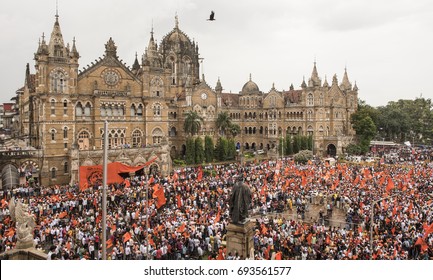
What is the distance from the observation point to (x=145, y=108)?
51.0 meters

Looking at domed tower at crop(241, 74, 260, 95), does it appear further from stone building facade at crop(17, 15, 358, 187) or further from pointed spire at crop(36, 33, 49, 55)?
pointed spire at crop(36, 33, 49, 55)

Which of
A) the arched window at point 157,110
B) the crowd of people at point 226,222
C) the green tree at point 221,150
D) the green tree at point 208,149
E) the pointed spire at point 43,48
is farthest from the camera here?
the green tree at point 221,150

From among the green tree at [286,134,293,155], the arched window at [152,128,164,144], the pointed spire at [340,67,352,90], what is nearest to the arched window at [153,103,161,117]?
the arched window at [152,128,164,144]

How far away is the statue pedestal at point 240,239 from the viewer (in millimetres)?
14711

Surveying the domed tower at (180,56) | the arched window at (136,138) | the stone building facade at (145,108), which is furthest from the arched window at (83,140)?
the domed tower at (180,56)

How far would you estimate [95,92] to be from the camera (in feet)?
150

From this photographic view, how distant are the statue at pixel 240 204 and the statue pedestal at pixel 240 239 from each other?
25cm

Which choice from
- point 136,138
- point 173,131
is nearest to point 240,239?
point 136,138

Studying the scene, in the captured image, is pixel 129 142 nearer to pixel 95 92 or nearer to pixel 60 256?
pixel 95 92

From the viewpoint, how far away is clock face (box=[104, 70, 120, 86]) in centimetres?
4753

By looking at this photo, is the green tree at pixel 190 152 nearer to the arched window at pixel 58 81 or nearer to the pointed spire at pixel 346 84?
→ the arched window at pixel 58 81

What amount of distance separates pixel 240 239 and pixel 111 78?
1504 inches

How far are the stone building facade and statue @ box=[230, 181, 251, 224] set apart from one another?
29.6 m
